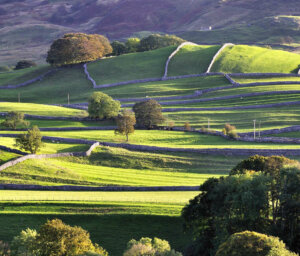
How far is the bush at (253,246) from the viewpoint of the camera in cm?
4066

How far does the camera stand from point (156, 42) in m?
193

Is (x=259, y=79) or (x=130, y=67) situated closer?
(x=259, y=79)

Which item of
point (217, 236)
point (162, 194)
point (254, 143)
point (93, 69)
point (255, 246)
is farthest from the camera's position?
point (93, 69)

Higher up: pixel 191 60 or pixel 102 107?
pixel 191 60

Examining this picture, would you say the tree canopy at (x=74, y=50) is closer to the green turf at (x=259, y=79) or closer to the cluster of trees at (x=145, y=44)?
the cluster of trees at (x=145, y=44)

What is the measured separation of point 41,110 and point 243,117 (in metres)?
44.8

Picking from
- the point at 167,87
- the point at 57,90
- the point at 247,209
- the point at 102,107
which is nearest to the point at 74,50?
the point at 57,90

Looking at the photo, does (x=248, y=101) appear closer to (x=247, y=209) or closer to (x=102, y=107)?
(x=102, y=107)

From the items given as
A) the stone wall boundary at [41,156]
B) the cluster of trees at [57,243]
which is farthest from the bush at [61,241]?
the stone wall boundary at [41,156]

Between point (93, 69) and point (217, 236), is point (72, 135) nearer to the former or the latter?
point (217, 236)

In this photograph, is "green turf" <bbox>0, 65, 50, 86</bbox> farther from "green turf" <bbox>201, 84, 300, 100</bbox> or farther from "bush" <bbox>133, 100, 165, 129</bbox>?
"bush" <bbox>133, 100, 165, 129</bbox>

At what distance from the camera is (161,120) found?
106 meters

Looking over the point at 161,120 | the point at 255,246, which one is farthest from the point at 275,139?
the point at 255,246

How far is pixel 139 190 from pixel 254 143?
1276 inches
